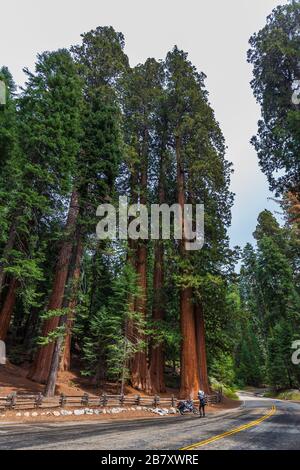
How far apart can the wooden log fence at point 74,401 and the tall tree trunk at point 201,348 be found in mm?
3067

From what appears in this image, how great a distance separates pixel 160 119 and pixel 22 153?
630 inches

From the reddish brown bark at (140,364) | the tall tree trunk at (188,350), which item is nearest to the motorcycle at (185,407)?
the tall tree trunk at (188,350)

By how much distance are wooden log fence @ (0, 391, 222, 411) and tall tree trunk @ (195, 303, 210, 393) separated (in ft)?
10.1

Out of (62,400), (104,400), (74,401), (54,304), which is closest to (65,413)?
(62,400)

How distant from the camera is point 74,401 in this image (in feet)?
51.1

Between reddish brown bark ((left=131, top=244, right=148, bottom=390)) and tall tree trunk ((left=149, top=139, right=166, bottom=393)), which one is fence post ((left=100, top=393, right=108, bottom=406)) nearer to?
reddish brown bark ((left=131, top=244, right=148, bottom=390))

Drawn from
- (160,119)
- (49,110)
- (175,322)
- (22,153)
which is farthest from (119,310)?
(160,119)

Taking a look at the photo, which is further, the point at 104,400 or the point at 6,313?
the point at 6,313

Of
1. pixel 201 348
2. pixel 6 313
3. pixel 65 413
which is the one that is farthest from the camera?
pixel 201 348

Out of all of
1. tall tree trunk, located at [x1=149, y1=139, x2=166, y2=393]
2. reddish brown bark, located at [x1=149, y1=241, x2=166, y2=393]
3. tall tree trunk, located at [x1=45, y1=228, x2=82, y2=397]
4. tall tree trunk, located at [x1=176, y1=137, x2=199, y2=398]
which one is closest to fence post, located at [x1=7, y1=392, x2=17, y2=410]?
tall tree trunk, located at [x1=45, y1=228, x2=82, y2=397]

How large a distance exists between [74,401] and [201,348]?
11.3m

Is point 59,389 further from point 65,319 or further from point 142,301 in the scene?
point 142,301

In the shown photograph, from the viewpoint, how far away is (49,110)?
17.0 meters

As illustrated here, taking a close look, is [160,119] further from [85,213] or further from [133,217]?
[85,213]
